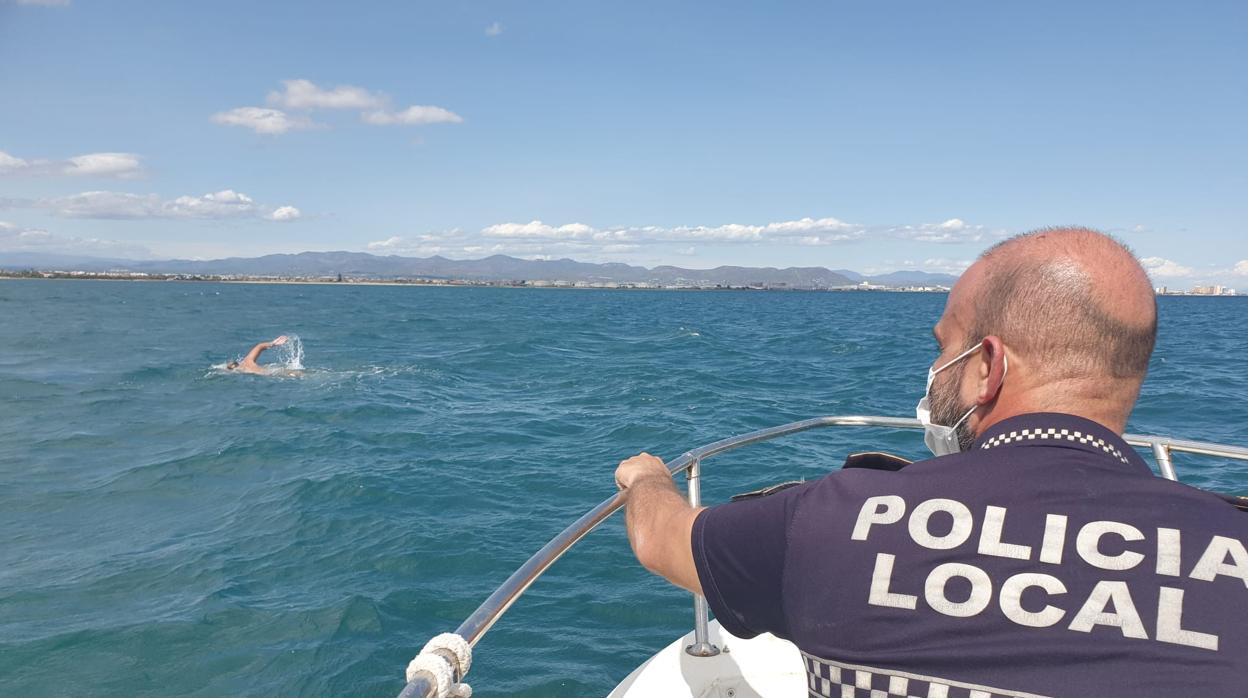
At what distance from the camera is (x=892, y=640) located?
1.17 metres

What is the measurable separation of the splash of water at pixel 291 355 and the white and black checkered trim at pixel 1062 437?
65.7ft

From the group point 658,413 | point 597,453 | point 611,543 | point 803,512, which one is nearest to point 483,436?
point 597,453

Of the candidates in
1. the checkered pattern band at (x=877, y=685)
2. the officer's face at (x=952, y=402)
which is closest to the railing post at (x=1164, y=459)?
the officer's face at (x=952, y=402)

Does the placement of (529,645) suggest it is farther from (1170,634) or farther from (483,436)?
(483,436)

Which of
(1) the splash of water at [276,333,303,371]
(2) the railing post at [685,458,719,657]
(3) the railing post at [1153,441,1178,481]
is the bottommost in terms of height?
(1) the splash of water at [276,333,303,371]

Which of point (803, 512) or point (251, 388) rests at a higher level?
point (803, 512)

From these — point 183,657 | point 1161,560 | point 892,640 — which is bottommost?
point 183,657

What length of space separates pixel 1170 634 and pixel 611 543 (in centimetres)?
667

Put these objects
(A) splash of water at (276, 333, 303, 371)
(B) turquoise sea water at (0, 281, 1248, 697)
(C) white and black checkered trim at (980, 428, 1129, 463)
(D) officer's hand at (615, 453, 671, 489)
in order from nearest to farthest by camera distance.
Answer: (C) white and black checkered trim at (980, 428, 1129, 463) < (D) officer's hand at (615, 453, 671, 489) < (B) turquoise sea water at (0, 281, 1248, 697) < (A) splash of water at (276, 333, 303, 371)

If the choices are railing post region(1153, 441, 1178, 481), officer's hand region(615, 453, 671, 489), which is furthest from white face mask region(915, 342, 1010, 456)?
railing post region(1153, 441, 1178, 481)

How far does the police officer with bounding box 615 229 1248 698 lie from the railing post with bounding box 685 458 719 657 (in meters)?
1.35

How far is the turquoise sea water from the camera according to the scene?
5.82 meters

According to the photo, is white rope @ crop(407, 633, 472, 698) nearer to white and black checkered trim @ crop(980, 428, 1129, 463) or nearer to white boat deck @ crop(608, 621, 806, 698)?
white and black checkered trim @ crop(980, 428, 1129, 463)

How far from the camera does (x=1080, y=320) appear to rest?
1.37 metres
